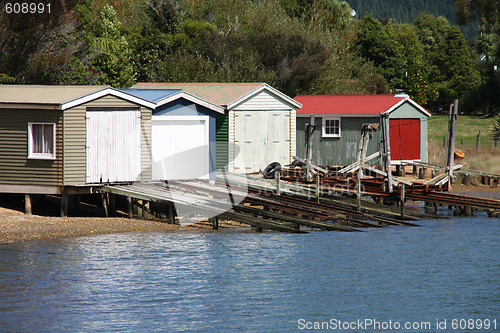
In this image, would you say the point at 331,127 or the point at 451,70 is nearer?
the point at 331,127

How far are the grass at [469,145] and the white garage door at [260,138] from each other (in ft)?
37.3

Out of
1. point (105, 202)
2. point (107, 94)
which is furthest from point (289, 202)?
point (107, 94)

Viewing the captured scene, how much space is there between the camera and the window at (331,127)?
42.3 m

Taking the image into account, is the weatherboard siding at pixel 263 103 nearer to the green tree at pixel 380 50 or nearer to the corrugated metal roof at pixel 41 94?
the corrugated metal roof at pixel 41 94

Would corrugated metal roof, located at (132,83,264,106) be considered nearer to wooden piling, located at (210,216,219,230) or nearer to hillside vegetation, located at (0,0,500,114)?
hillside vegetation, located at (0,0,500,114)

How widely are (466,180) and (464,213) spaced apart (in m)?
9.71

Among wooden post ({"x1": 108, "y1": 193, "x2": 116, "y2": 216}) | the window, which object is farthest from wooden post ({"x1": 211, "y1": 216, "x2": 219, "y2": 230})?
the window

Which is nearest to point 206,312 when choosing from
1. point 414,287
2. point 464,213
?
point 414,287

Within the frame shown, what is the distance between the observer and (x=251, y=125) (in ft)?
122

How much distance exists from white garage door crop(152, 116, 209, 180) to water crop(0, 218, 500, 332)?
4238 millimetres

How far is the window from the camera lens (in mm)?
42344

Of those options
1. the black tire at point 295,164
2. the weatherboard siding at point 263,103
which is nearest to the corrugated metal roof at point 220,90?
the weatherboard siding at point 263,103

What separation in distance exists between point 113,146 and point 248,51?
1125 inches

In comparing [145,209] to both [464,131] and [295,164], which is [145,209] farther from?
[464,131]
